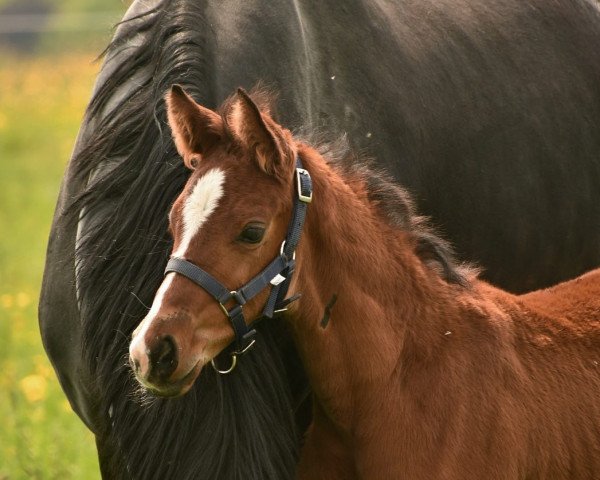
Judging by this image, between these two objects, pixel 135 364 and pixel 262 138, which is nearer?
pixel 135 364

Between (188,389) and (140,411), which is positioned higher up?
(188,389)

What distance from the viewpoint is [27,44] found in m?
21.8

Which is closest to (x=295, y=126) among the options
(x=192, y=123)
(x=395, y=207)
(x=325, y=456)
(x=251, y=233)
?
(x=395, y=207)

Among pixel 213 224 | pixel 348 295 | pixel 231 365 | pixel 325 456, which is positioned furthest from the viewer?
pixel 325 456

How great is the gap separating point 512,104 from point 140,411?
2.09m

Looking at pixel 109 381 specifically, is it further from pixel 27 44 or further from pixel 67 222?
pixel 27 44

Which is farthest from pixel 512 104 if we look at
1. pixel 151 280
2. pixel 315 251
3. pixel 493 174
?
pixel 151 280

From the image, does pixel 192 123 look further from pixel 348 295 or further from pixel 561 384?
pixel 561 384

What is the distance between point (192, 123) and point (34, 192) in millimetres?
10733

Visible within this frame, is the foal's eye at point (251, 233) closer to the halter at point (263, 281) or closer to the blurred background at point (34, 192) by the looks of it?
the halter at point (263, 281)

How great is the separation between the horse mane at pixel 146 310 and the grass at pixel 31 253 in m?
1.49

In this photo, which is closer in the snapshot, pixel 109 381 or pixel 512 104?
pixel 109 381

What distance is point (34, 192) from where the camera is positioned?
13625mm

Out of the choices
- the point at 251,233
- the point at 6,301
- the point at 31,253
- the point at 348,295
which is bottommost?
the point at 31,253
